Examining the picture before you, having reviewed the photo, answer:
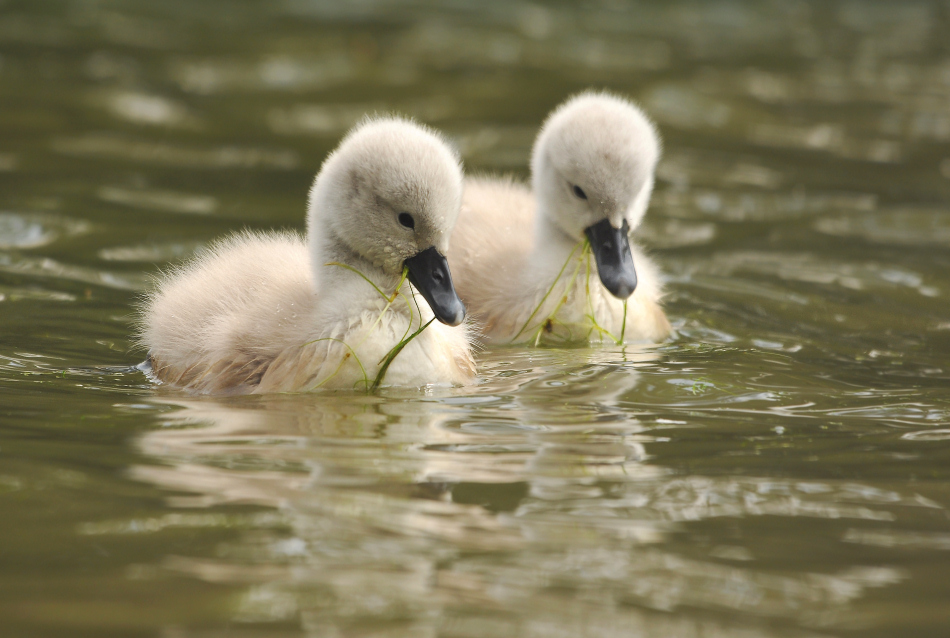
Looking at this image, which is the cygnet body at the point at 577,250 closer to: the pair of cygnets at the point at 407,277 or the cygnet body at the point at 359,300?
the pair of cygnets at the point at 407,277

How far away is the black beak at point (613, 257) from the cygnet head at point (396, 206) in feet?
3.21

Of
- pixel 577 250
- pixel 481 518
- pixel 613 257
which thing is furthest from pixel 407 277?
pixel 481 518

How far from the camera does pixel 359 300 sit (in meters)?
4.64

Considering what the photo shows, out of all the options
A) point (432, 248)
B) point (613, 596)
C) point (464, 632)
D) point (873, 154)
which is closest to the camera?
point (464, 632)

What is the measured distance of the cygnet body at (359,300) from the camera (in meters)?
4.54

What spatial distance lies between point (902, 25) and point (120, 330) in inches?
561

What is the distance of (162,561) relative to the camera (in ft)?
9.51

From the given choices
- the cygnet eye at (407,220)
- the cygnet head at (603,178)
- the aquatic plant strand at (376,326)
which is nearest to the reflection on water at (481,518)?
the aquatic plant strand at (376,326)

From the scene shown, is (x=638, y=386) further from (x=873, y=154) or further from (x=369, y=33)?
(x=369, y=33)

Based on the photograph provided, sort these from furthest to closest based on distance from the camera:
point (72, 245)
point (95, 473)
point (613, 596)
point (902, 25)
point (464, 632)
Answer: point (902, 25)
point (72, 245)
point (95, 473)
point (613, 596)
point (464, 632)

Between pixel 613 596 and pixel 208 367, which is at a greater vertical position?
pixel 208 367

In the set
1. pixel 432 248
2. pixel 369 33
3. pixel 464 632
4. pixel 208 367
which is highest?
pixel 369 33

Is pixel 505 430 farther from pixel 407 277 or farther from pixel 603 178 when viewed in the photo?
pixel 603 178

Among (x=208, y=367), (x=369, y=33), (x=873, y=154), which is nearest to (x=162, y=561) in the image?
(x=208, y=367)
